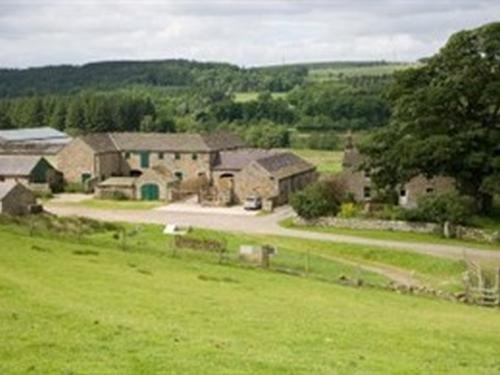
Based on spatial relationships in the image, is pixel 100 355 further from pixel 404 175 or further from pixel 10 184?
pixel 10 184

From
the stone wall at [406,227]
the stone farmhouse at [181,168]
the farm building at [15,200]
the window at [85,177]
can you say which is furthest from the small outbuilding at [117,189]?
the stone wall at [406,227]

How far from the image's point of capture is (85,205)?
251ft

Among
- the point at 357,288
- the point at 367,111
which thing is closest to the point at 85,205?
the point at 357,288

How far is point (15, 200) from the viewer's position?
63.8 m

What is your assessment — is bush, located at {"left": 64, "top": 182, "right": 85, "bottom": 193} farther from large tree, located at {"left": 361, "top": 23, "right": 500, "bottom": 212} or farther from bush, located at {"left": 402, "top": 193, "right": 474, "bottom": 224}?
bush, located at {"left": 402, "top": 193, "right": 474, "bottom": 224}

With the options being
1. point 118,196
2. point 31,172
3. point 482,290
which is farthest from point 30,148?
point 482,290

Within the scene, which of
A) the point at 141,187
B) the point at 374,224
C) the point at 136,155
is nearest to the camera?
the point at 374,224

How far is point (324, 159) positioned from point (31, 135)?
41919mm

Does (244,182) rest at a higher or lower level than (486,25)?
lower

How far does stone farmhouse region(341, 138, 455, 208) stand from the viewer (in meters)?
67.2

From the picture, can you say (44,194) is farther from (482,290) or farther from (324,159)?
(482,290)

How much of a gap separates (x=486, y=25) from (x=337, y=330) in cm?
4111

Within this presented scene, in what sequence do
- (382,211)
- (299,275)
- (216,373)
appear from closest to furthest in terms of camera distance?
(216,373) → (299,275) → (382,211)

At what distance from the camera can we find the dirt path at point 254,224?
170 ft
